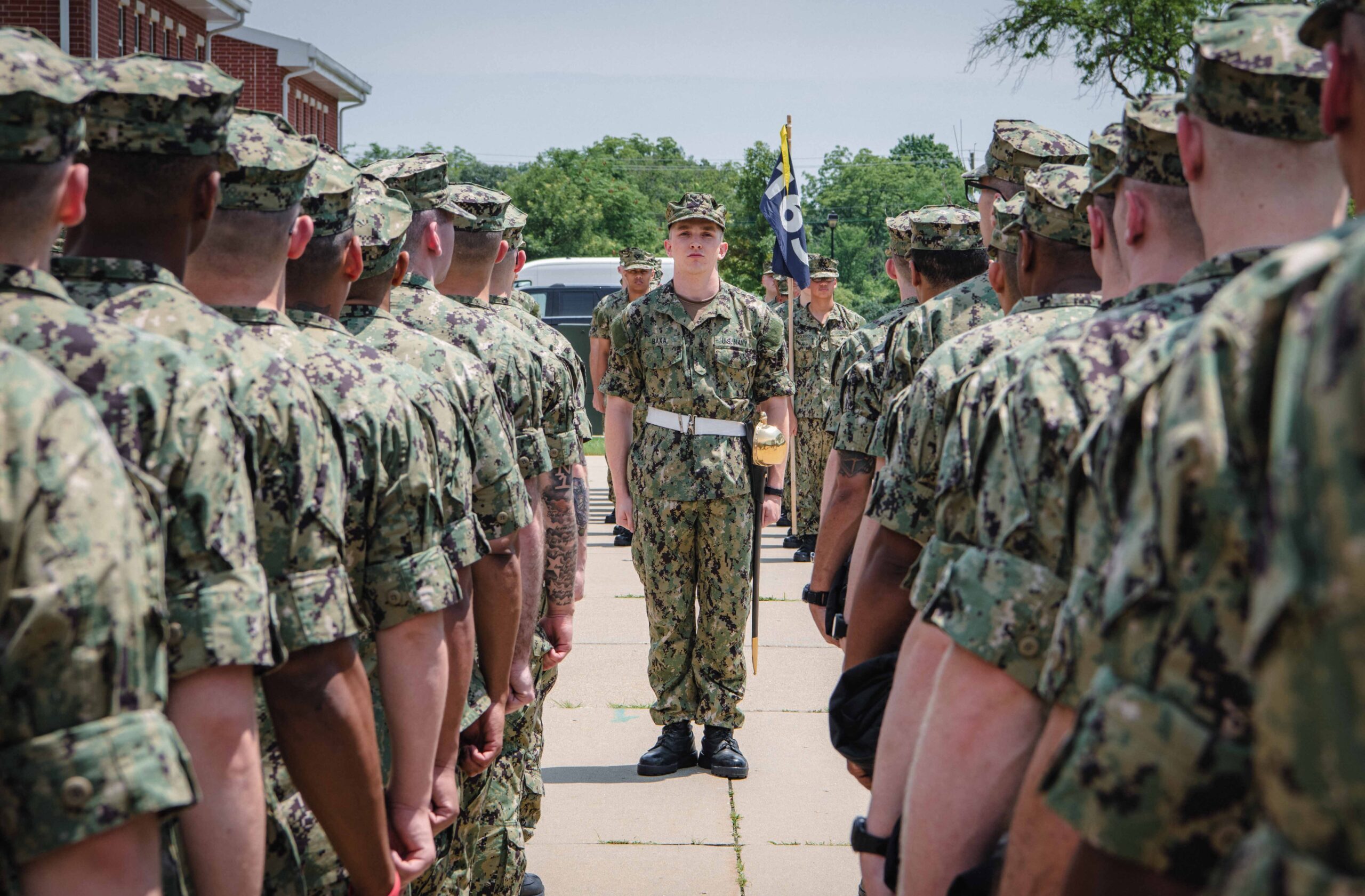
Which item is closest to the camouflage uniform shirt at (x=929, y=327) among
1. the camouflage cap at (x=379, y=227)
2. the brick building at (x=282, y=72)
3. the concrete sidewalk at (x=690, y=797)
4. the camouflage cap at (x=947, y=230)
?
the camouflage cap at (x=947, y=230)

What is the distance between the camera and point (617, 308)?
1009cm

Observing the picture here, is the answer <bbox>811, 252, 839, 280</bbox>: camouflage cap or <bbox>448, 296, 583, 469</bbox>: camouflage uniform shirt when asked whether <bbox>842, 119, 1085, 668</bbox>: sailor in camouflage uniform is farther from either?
<bbox>811, 252, 839, 280</bbox>: camouflage cap

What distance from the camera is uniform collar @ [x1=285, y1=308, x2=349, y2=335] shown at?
2732mm

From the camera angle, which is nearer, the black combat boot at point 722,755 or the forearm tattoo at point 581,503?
the forearm tattoo at point 581,503

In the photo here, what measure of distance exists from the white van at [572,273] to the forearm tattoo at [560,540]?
1836 cm

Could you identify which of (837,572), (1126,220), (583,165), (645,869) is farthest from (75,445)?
(583,165)

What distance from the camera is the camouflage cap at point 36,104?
1.59m

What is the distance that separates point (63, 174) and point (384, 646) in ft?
4.07

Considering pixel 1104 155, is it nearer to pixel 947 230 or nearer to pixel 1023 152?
pixel 1023 152

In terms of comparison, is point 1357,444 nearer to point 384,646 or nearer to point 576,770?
point 384,646

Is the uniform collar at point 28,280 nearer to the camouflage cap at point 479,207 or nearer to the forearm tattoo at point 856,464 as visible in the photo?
the forearm tattoo at point 856,464

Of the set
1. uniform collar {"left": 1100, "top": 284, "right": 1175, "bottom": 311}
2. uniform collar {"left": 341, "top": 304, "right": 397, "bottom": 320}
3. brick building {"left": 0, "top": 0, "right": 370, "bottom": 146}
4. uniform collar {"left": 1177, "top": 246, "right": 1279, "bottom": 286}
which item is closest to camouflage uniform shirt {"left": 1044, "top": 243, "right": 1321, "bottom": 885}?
uniform collar {"left": 1177, "top": 246, "right": 1279, "bottom": 286}

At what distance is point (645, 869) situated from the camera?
15.7 feet

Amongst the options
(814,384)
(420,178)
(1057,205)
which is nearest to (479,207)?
(420,178)
